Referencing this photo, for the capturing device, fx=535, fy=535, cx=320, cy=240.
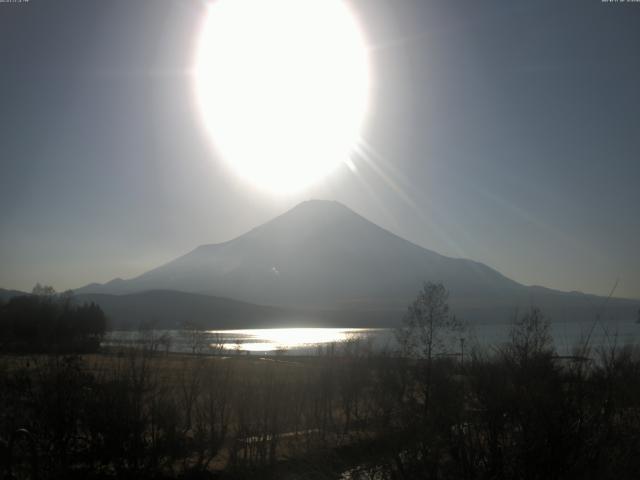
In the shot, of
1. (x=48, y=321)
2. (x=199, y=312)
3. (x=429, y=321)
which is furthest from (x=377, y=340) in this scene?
(x=199, y=312)

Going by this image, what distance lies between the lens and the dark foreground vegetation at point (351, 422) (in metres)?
4.79

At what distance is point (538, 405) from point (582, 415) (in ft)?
1.40

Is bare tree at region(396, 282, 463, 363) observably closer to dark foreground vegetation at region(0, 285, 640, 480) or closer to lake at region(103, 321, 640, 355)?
→ dark foreground vegetation at region(0, 285, 640, 480)

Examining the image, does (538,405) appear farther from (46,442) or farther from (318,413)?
(318,413)

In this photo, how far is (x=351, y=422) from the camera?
20.2m

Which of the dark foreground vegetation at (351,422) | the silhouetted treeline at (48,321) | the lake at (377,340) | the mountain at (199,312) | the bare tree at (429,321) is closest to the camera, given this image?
the dark foreground vegetation at (351,422)

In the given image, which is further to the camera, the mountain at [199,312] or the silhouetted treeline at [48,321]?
the mountain at [199,312]

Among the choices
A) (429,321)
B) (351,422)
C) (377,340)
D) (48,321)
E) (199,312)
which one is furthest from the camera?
(199,312)

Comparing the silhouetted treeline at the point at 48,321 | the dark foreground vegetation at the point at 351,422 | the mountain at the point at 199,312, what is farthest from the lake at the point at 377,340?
the mountain at the point at 199,312

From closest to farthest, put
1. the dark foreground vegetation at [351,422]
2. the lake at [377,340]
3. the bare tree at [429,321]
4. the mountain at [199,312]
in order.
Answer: the dark foreground vegetation at [351,422] < the lake at [377,340] < the bare tree at [429,321] < the mountain at [199,312]

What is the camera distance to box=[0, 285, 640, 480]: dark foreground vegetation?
4.79 meters

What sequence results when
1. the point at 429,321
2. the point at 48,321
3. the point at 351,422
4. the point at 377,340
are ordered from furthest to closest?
the point at 377,340, the point at 48,321, the point at 429,321, the point at 351,422

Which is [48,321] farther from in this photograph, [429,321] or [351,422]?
[351,422]

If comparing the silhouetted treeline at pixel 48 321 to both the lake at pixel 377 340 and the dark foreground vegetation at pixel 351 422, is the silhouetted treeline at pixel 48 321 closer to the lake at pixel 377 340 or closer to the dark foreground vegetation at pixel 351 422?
the lake at pixel 377 340
